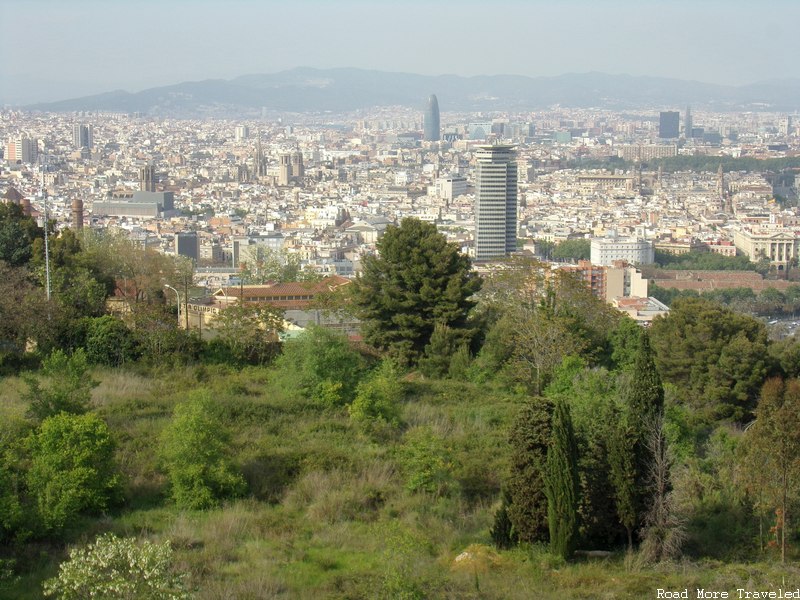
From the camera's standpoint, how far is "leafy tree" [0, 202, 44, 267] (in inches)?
378

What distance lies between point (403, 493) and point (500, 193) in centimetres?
3488

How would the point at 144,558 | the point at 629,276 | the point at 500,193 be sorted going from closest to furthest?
the point at 144,558
the point at 629,276
the point at 500,193

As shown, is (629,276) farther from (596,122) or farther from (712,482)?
(596,122)

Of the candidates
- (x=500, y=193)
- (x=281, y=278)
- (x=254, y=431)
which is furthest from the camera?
(x=500, y=193)

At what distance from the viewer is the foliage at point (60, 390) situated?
5750 mm

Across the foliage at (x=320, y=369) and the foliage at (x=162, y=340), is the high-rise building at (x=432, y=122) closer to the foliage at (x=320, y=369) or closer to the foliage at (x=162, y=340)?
the foliage at (x=162, y=340)

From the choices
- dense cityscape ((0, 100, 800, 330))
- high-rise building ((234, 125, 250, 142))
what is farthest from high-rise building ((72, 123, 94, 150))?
high-rise building ((234, 125, 250, 142))

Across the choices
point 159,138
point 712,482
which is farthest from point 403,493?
point 159,138

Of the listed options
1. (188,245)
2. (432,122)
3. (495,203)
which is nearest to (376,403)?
(188,245)

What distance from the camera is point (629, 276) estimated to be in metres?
29.5

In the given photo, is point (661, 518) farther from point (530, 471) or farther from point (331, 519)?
point (331, 519)

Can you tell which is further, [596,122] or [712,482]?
[596,122]

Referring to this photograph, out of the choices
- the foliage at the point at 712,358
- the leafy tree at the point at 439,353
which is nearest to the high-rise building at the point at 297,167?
the foliage at the point at 712,358

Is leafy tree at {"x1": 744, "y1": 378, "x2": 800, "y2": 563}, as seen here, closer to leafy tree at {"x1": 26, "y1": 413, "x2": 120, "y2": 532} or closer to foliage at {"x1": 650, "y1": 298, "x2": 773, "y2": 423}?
foliage at {"x1": 650, "y1": 298, "x2": 773, "y2": 423}
